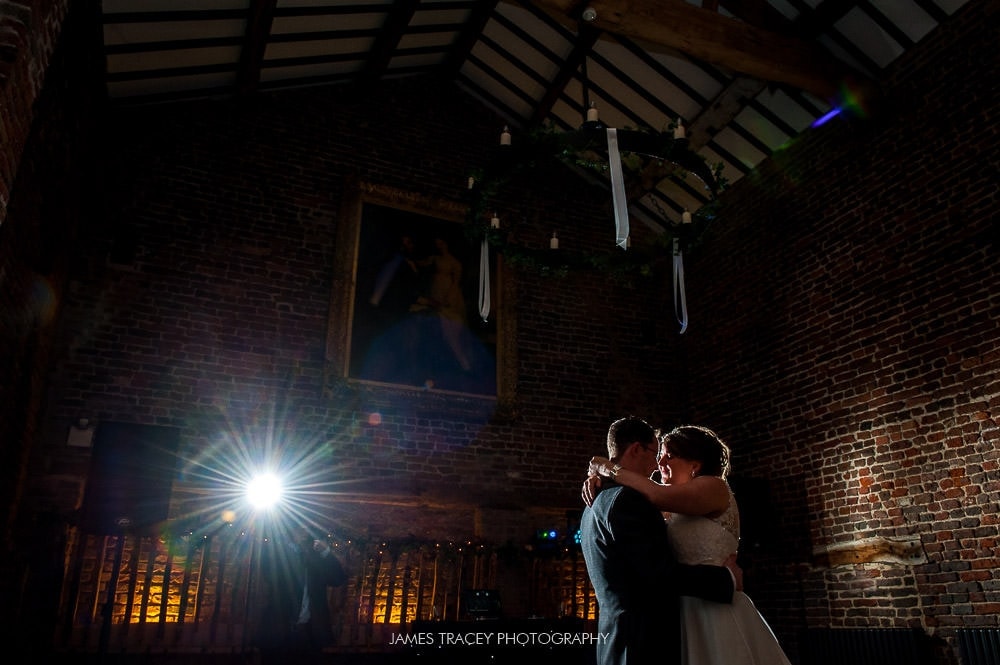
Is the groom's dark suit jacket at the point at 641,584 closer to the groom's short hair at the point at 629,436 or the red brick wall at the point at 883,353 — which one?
the groom's short hair at the point at 629,436

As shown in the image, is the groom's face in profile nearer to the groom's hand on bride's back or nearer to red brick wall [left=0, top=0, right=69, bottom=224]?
the groom's hand on bride's back

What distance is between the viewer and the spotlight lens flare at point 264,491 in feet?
19.4

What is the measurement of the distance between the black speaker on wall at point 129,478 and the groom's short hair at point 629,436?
4.54m

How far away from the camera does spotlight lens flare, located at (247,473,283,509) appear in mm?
5910

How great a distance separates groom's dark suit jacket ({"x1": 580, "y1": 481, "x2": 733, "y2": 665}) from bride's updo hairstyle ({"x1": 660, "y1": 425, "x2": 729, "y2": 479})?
→ 31cm

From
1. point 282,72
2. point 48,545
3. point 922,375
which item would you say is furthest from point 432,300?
point 922,375

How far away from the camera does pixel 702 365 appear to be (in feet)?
25.2

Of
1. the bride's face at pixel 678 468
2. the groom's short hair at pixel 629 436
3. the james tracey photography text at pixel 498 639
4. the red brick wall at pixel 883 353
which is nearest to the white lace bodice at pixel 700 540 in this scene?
the bride's face at pixel 678 468

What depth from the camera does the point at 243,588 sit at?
5.57 m

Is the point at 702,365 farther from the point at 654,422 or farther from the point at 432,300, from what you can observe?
the point at 432,300

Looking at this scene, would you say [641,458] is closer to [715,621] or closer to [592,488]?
[592,488]

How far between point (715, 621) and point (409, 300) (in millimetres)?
5358

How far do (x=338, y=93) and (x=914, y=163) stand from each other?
5.51m

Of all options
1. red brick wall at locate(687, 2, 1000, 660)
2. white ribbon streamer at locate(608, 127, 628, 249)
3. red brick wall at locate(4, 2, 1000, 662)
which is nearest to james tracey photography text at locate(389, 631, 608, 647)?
red brick wall at locate(4, 2, 1000, 662)
